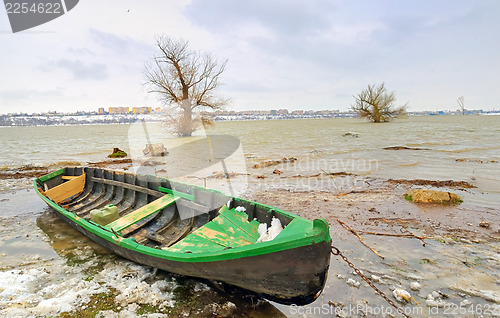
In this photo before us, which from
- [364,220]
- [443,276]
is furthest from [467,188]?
[443,276]

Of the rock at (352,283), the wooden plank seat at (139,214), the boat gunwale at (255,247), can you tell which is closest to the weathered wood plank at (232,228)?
the boat gunwale at (255,247)

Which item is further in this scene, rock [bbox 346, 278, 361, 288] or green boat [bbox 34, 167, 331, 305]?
rock [bbox 346, 278, 361, 288]

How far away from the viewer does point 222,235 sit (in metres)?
4.32

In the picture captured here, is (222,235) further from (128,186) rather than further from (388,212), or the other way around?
(388,212)

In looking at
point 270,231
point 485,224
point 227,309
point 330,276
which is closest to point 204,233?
point 270,231

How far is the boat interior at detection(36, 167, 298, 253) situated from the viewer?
14.2ft

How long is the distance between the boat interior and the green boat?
2 centimetres

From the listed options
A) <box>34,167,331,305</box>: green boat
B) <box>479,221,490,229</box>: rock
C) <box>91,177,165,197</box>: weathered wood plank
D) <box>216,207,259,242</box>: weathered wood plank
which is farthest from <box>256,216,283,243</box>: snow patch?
<box>479,221,490,229</box>: rock

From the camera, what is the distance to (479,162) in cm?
1206

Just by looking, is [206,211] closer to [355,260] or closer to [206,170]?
[355,260]

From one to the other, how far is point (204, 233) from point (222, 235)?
0.33 meters

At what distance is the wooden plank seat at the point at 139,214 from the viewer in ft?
16.6

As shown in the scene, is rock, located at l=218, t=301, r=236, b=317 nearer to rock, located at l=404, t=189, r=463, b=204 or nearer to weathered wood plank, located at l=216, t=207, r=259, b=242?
weathered wood plank, located at l=216, t=207, r=259, b=242

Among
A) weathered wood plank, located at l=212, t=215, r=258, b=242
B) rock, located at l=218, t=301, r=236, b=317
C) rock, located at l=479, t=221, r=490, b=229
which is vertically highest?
weathered wood plank, located at l=212, t=215, r=258, b=242
